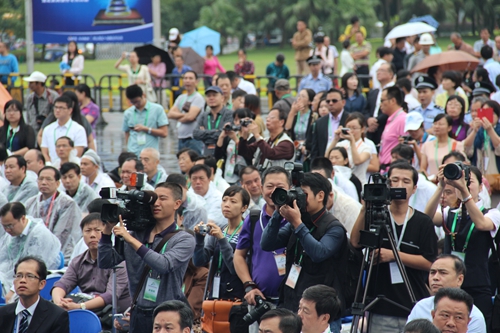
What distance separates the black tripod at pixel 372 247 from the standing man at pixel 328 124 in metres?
4.56

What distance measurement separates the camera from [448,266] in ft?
18.7

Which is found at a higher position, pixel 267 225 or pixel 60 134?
pixel 60 134

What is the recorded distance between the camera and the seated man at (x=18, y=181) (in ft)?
31.4

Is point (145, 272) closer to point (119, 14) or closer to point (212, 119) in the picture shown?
point (212, 119)

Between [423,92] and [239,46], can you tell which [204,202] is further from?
[239,46]

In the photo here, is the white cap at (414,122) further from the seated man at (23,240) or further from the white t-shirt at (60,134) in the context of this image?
the white t-shirt at (60,134)

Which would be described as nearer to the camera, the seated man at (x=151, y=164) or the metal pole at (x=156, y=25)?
the seated man at (x=151, y=164)

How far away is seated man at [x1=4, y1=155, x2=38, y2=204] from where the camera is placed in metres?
9.59

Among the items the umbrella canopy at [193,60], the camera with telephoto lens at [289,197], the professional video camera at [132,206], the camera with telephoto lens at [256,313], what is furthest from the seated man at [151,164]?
the umbrella canopy at [193,60]

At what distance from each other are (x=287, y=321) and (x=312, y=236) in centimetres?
70

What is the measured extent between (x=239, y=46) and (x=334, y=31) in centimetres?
719

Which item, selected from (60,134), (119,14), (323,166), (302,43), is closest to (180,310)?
(323,166)

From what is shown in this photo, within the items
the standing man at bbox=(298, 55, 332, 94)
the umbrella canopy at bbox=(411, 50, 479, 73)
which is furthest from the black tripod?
the umbrella canopy at bbox=(411, 50, 479, 73)

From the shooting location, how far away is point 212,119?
10898mm
